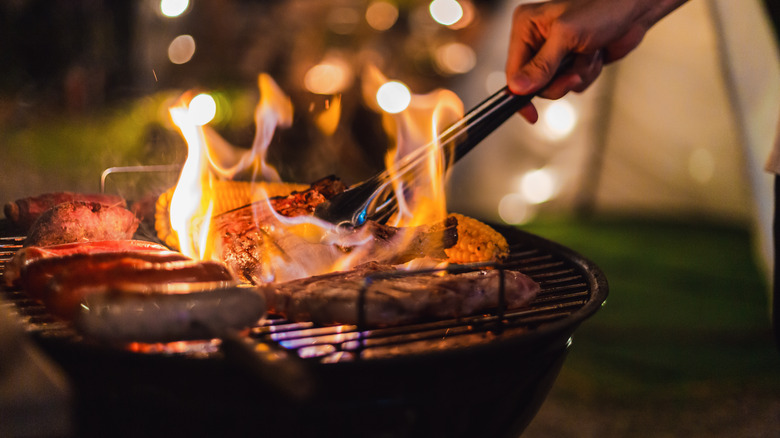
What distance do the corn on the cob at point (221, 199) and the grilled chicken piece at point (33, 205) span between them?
186 mm

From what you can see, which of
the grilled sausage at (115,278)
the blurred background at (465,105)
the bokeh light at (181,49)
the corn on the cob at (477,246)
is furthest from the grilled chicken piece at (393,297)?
the bokeh light at (181,49)

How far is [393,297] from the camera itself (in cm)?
185

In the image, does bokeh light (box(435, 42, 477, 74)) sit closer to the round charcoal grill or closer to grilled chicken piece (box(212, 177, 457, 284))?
grilled chicken piece (box(212, 177, 457, 284))

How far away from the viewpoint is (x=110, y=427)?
1.77 meters

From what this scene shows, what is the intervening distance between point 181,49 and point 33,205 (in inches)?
293

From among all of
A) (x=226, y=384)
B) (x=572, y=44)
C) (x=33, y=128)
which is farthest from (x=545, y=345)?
(x=33, y=128)

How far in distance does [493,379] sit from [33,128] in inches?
357

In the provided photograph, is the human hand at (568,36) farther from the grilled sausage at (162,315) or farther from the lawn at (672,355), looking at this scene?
the lawn at (672,355)

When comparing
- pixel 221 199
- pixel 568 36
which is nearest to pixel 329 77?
pixel 221 199

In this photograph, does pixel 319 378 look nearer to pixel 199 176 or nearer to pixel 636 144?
pixel 199 176

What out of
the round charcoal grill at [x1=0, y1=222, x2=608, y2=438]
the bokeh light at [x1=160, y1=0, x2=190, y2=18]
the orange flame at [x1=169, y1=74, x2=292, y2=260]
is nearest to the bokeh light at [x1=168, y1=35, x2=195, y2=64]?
the bokeh light at [x1=160, y1=0, x2=190, y2=18]

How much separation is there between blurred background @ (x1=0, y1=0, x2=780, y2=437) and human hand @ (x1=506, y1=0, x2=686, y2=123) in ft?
11.1

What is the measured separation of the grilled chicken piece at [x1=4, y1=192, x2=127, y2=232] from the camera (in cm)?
286

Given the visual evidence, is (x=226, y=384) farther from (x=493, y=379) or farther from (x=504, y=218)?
(x=504, y=218)
